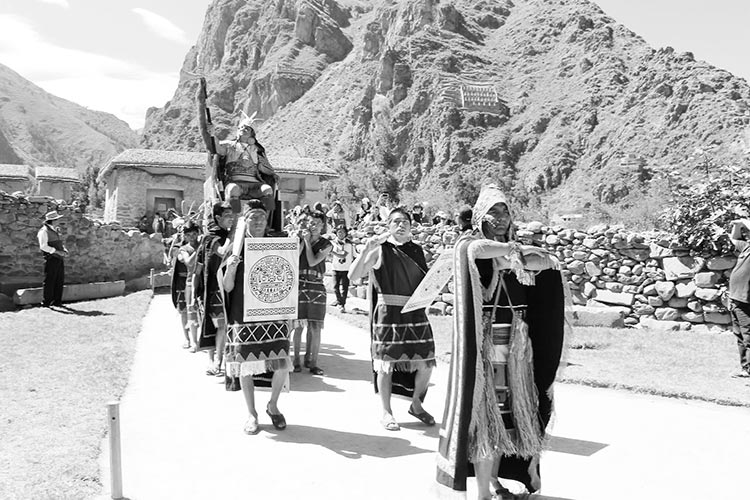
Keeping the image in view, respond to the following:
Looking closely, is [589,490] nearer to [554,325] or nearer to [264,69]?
[554,325]

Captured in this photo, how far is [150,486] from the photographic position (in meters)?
3.96

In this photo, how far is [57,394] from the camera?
239 inches

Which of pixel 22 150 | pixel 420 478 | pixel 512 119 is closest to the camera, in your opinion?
pixel 420 478

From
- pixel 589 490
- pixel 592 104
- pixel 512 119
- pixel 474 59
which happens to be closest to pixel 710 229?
pixel 589 490

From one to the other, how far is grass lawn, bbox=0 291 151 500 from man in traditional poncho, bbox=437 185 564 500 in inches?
93.9

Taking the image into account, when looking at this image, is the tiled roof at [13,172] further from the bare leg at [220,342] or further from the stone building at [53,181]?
the bare leg at [220,342]

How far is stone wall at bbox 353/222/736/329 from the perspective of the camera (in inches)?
436

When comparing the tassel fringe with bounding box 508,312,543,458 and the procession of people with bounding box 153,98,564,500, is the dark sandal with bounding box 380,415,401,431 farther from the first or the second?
the tassel fringe with bounding box 508,312,543,458

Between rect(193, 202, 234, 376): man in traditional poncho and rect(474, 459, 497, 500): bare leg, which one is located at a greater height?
rect(193, 202, 234, 376): man in traditional poncho

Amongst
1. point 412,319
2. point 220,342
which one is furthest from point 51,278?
point 412,319

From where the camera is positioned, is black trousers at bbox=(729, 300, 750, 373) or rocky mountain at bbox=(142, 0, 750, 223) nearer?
black trousers at bbox=(729, 300, 750, 373)

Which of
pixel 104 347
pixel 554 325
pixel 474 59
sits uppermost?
pixel 474 59

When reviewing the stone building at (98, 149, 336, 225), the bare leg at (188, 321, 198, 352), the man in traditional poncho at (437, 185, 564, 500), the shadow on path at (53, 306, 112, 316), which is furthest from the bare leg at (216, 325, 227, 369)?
the stone building at (98, 149, 336, 225)

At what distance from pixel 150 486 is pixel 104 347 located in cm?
540
